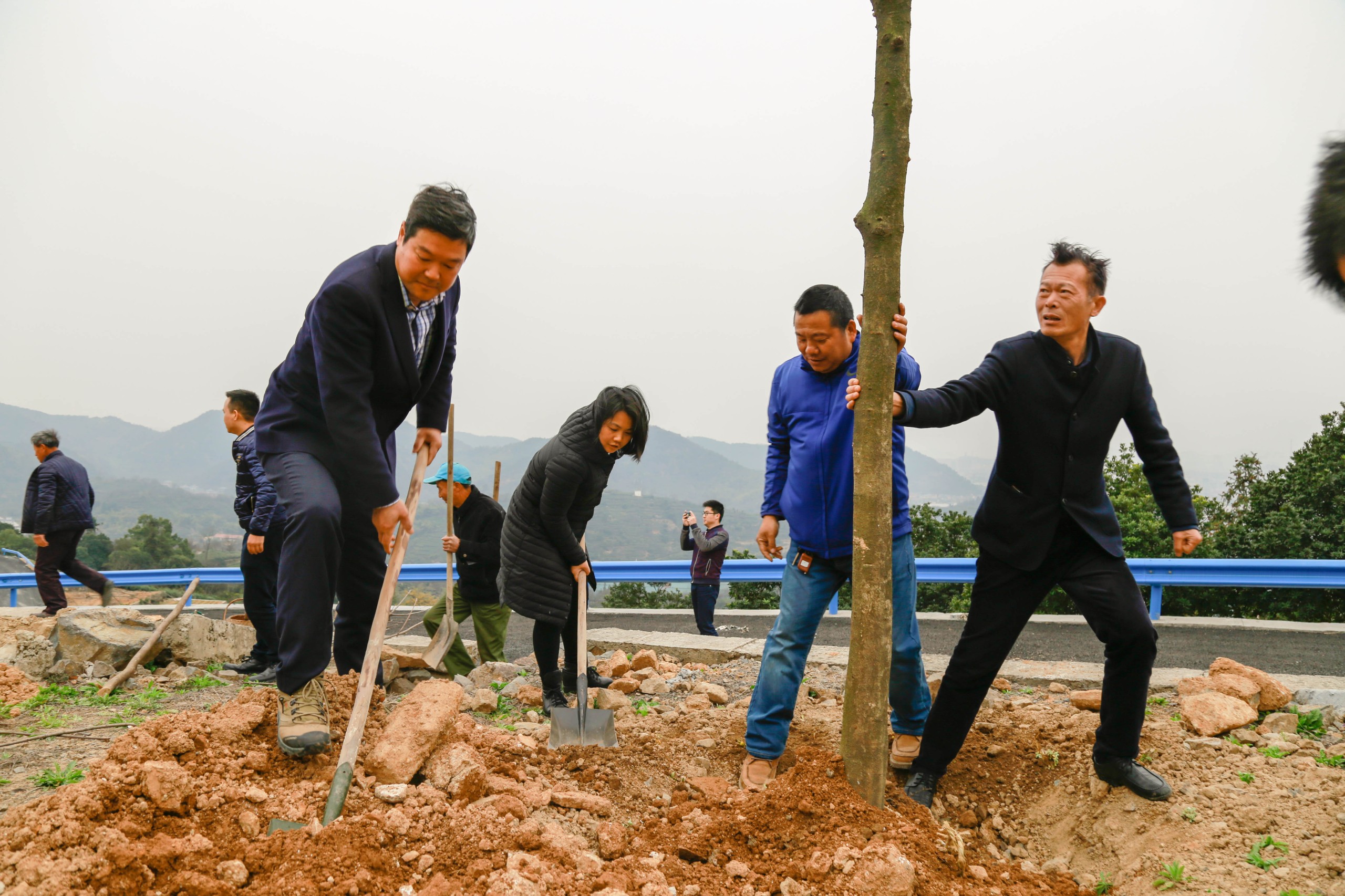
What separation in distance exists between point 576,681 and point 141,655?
275cm

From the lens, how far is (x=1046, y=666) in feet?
17.0

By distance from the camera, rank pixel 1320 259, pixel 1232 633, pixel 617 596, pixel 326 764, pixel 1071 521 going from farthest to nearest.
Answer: pixel 617 596 → pixel 1232 633 → pixel 1071 521 → pixel 326 764 → pixel 1320 259

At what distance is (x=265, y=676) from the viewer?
16.9ft

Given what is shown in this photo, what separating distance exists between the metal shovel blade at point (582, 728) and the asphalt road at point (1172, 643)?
3.23m

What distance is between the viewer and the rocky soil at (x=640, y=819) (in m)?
2.12

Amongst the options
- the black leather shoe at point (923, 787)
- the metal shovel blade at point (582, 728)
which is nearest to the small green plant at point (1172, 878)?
the black leather shoe at point (923, 787)

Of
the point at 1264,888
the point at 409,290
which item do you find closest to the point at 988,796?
the point at 1264,888

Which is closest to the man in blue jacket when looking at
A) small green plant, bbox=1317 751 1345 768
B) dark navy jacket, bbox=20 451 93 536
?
small green plant, bbox=1317 751 1345 768

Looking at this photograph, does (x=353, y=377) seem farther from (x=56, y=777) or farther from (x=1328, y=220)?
(x=1328, y=220)

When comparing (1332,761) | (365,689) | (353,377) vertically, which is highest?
(353,377)

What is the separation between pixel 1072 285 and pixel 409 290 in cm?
241

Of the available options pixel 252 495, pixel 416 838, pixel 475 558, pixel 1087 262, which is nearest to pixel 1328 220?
pixel 1087 262

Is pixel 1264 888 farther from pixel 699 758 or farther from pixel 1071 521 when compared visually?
pixel 699 758

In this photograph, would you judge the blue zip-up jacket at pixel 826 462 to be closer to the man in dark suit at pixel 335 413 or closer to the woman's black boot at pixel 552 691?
the man in dark suit at pixel 335 413
